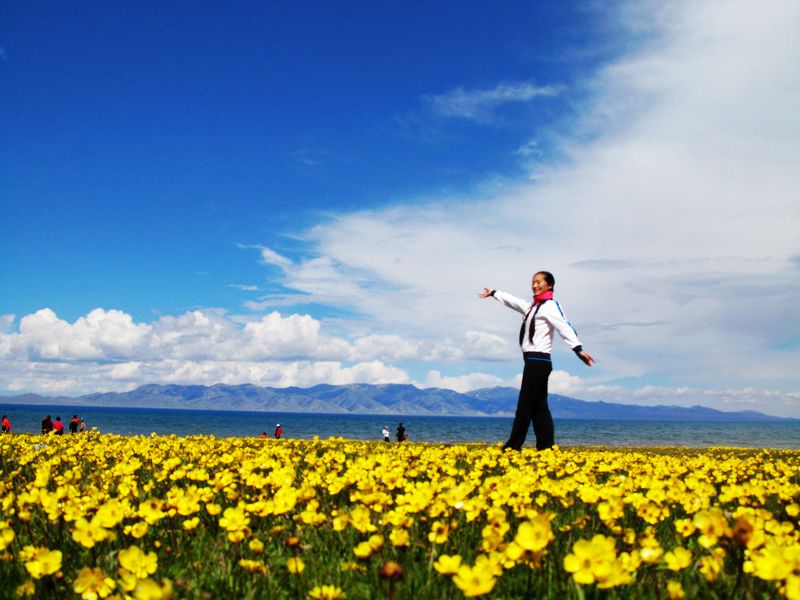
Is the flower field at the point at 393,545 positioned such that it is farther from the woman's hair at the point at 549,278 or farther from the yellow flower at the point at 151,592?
the woman's hair at the point at 549,278

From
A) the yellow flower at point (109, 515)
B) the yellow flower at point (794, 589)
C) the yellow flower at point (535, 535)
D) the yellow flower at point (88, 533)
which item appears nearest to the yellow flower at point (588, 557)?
the yellow flower at point (535, 535)

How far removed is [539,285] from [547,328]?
77 cm

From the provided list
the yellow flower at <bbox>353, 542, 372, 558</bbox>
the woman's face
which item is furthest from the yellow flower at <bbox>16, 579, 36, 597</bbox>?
the woman's face

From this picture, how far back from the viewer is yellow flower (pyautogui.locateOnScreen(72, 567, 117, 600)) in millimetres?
2502

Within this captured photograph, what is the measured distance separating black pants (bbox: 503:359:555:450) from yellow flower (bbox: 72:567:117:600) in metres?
7.82

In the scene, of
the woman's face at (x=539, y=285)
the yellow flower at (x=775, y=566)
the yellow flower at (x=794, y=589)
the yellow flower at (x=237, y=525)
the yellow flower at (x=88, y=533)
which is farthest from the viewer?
the woman's face at (x=539, y=285)

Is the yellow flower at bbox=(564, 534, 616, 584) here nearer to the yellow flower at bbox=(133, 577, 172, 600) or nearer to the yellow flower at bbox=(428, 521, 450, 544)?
the yellow flower at bbox=(428, 521, 450, 544)

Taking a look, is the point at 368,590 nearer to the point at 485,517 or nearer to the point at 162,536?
the point at 485,517

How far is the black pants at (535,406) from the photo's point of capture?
9.79m

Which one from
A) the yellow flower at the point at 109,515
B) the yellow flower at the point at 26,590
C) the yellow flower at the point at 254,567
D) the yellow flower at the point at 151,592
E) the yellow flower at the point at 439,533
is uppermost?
the yellow flower at the point at 151,592

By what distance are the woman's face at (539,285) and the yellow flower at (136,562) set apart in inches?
334

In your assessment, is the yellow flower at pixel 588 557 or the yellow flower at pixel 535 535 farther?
the yellow flower at pixel 535 535

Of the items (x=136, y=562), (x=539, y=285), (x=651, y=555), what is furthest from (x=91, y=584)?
(x=539, y=285)

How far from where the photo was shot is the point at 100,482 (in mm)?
5824
